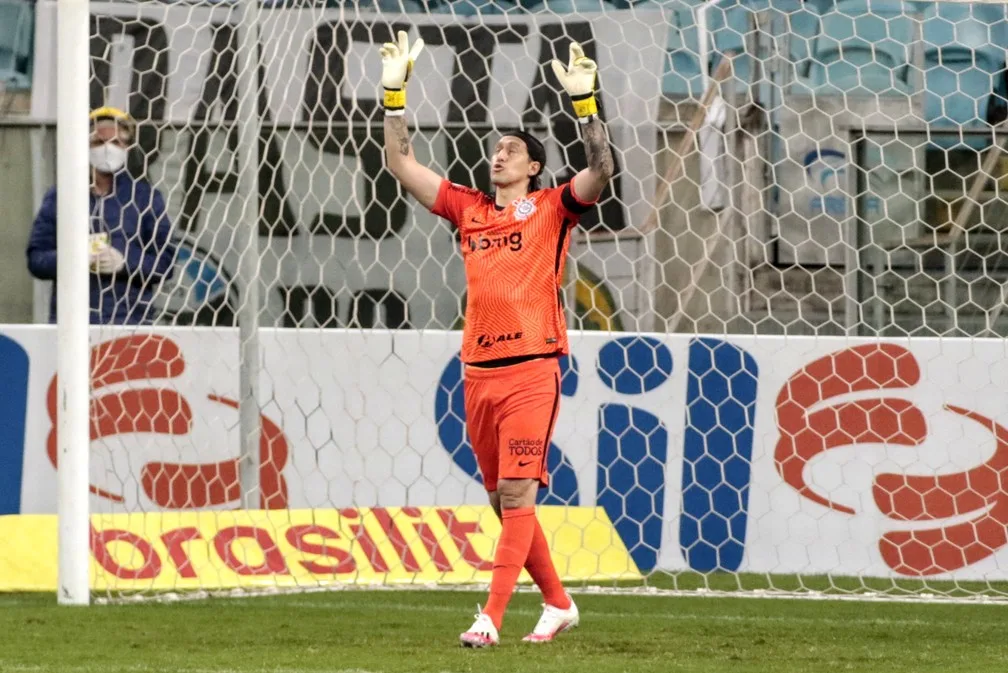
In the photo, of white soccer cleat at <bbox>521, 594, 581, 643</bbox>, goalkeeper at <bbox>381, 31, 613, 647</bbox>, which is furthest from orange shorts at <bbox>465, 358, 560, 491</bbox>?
white soccer cleat at <bbox>521, 594, 581, 643</bbox>

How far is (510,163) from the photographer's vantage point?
197 inches

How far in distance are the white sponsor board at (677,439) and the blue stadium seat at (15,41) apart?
5.07ft

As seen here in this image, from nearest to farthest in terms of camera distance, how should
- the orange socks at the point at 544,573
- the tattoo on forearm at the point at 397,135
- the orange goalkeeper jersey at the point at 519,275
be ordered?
the orange goalkeeper jersey at the point at 519,275 < the orange socks at the point at 544,573 < the tattoo on forearm at the point at 397,135

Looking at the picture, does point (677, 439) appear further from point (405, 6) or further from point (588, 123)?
point (588, 123)

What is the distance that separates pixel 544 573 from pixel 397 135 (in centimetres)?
146

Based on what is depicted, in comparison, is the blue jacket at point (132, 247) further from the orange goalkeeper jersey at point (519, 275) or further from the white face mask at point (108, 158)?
the orange goalkeeper jersey at point (519, 275)

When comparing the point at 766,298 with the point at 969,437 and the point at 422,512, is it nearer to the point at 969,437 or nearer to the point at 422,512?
the point at 969,437

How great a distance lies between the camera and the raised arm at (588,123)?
4.77 metres

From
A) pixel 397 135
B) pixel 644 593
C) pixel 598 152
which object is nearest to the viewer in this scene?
pixel 598 152

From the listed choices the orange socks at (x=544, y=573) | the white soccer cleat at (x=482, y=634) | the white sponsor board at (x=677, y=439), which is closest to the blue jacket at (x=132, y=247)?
the white sponsor board at (x=677, y=439)

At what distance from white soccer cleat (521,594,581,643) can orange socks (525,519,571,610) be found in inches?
0.9

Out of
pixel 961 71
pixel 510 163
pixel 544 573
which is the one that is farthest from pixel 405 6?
pixel 544 573

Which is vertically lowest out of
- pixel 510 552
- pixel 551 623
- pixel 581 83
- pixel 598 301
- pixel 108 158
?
pixel 551 623

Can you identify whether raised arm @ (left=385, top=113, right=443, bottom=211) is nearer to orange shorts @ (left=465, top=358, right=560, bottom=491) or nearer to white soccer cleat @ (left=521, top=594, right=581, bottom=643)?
orange shorts @ (left=465, top=358, right=560, bottom=491)
